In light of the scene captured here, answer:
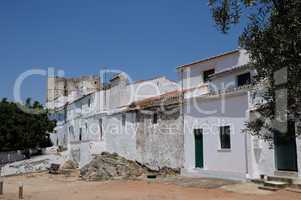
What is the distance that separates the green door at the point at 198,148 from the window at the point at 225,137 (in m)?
1.91

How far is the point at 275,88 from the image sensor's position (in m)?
7.48

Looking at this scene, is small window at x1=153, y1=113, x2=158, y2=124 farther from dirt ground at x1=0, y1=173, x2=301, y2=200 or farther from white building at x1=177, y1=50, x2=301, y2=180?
dirt ground at x1=0, y1=173, x2=301, y2=200

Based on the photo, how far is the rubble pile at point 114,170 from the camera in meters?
27.8

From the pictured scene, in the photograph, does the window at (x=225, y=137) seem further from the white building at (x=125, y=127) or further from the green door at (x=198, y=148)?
the white building at (x=125, y=127)

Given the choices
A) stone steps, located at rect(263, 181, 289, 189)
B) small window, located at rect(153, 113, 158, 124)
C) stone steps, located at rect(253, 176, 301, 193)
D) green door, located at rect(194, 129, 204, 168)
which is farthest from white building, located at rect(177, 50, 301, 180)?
small window, located at rect(153, 113, 158, 124)

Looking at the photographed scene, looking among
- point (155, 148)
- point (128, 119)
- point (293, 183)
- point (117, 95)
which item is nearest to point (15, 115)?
point (117, 95)

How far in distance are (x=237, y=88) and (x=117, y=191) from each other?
349 inches

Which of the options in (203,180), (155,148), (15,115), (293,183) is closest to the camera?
(293,183)

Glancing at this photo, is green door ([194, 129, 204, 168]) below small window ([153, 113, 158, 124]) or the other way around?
below

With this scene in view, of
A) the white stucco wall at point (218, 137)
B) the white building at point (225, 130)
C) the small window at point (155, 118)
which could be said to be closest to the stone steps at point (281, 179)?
the white building at point (225, 130)

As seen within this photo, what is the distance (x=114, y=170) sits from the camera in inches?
1120

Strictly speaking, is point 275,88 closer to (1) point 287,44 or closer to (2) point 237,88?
(1) point 287,44

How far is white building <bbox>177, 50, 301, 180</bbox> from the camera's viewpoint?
19812mm

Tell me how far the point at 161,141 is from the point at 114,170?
413cm
